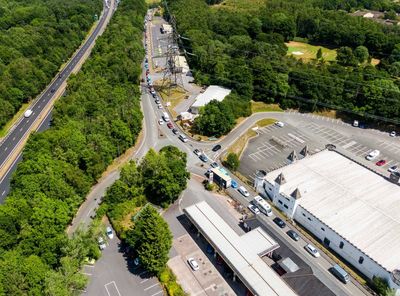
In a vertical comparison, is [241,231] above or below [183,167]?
below

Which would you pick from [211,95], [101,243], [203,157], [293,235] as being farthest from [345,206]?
[211,95]

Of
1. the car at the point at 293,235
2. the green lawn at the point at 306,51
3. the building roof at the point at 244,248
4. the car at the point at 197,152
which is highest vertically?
the green lawn at the point at 306,51

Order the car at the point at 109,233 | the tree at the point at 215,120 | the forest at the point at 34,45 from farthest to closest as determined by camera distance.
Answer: the forest at the point at 34,45 → the tree at the point at 215,120 → the car at the point at 109,233

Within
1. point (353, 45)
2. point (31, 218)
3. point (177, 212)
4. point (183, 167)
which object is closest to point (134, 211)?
point (177, 212)

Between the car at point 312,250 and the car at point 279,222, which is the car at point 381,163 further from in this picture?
the car at point 312,250

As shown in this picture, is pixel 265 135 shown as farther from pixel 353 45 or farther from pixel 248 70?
pixel 353 45

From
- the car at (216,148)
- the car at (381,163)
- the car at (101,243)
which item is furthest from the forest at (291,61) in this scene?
the car at (101,243)

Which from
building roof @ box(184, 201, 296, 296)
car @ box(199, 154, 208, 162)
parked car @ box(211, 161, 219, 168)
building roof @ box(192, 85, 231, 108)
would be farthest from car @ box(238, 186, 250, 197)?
building roof @ box(192, 85, 231, 108)
